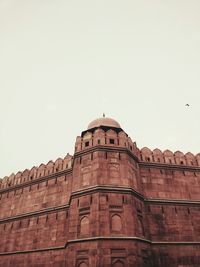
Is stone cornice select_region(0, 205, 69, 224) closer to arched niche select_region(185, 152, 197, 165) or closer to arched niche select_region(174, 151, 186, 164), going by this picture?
arched niche select_region(174, 151, 186, 164)

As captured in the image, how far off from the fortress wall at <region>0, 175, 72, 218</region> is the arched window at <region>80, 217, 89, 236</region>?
3.35 m

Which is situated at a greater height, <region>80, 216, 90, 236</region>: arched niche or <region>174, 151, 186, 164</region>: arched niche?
<region>174, 151, 186, 164</region>: arched niche

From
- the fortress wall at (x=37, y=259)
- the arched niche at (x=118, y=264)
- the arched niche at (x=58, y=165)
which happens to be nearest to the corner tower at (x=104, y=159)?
the arched niche at (x=58, y=165)

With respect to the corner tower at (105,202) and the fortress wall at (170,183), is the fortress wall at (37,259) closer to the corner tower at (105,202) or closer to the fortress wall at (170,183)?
the corner tower at (105,202)

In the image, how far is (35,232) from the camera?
1656 cm

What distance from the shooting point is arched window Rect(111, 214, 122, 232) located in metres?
12.8

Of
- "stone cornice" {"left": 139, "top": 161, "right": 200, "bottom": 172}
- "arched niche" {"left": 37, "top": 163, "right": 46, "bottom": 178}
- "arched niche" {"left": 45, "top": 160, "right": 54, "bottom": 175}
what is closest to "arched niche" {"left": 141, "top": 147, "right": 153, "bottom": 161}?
"stone cornice" {"left": 139, "top": 161, "right": 200, "bottom": 172}

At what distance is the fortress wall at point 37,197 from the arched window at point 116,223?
461 centimetres

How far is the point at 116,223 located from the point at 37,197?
309 inches

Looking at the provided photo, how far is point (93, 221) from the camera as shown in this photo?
12.9 m

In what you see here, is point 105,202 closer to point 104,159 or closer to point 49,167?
point 104,159

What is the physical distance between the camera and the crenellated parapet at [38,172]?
18.7 meters

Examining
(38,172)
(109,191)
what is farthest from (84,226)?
(38,172)

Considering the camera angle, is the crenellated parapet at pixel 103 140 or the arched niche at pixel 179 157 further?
the arched niche at pixel 179 157
